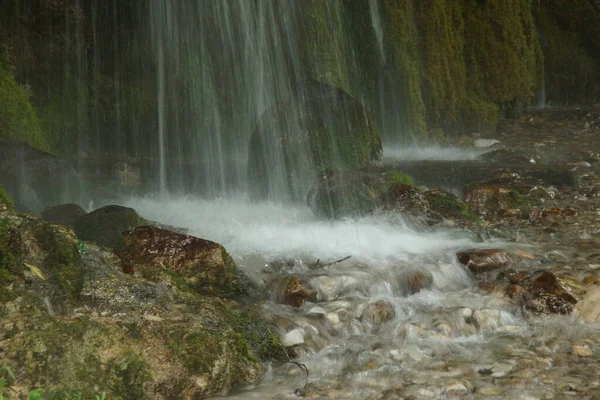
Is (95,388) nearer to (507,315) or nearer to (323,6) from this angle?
(507,315)

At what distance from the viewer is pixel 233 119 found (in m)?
11.9

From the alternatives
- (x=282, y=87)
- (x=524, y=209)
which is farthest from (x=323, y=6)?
(x=524, y=209)

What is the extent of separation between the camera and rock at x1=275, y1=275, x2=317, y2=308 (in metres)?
5.14

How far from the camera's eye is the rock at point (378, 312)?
4855 millimetres

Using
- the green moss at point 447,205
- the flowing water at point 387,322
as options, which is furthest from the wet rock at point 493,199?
the flowing water at point 387,322

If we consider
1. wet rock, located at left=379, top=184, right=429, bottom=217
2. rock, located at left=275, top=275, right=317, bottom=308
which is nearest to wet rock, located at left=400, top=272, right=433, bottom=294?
rock, located at left=275, top=275, right=317, bottom=308

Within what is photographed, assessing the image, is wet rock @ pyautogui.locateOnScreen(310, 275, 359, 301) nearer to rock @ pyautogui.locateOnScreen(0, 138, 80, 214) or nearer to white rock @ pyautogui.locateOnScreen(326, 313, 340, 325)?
white rock @ pyautogui.locateOnScreen(326, 313, 340, 325)

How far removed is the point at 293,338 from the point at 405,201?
398 centimetres

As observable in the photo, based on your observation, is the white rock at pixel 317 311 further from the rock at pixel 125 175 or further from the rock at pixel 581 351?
the rock at pixel 125 175

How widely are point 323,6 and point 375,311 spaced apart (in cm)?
857

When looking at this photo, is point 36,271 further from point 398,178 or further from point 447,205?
point 398,178

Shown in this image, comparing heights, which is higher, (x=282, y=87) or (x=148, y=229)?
(x=282, y=87)

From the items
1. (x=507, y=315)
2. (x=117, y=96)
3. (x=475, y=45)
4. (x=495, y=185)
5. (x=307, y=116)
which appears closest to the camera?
(x=507, y=315)

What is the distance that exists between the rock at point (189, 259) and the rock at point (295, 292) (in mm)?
382
